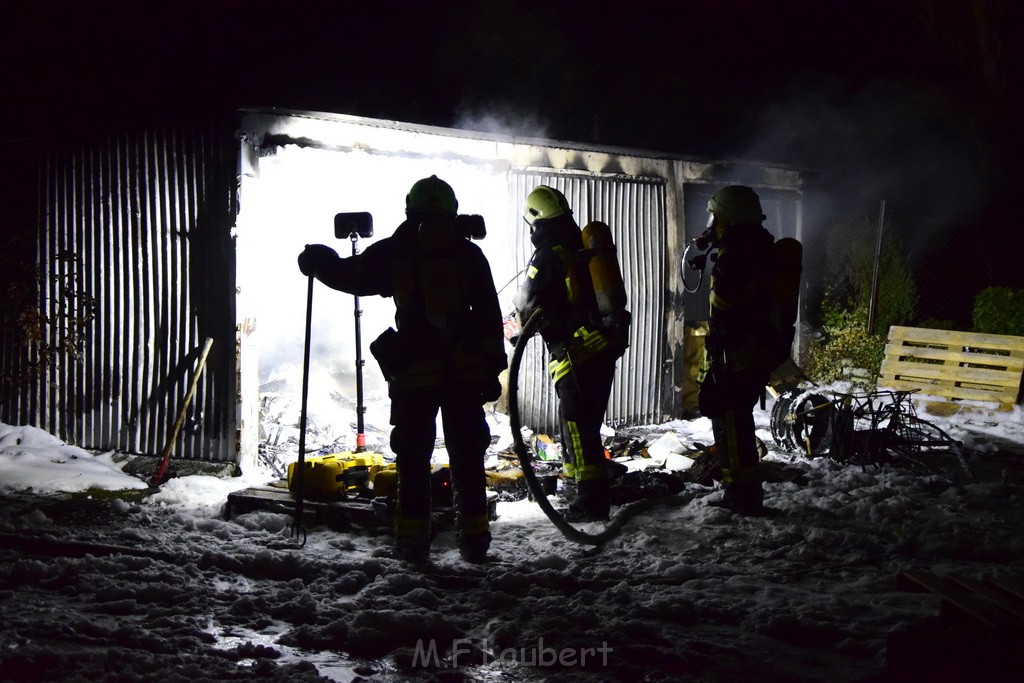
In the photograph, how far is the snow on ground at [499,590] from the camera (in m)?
3.12

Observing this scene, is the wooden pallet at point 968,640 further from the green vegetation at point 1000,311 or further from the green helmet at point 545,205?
the green vegetation at point 1000,311

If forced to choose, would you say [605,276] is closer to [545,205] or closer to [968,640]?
[545,205]

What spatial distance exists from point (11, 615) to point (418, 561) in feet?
6.77

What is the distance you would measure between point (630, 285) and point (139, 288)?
5.54 meters

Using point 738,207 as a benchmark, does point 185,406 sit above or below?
below

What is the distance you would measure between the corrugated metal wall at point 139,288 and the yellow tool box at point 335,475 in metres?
1.77

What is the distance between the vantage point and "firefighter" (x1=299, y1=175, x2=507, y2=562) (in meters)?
4.39

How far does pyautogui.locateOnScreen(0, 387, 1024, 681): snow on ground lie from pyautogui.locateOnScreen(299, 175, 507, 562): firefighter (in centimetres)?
43

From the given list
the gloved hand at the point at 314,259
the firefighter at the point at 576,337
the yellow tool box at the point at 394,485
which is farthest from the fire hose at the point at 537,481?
the gloved hand at the point at 314,259

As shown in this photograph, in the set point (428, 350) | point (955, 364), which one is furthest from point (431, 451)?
point (955, 364)

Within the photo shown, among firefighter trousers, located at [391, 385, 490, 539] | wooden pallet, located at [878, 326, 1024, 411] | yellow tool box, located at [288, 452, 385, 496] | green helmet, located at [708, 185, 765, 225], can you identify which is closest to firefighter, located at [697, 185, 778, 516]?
green helmet, located at [708, 185, 765, 225]

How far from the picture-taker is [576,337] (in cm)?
545

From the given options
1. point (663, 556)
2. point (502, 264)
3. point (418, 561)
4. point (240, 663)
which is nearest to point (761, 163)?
point (502, 264)

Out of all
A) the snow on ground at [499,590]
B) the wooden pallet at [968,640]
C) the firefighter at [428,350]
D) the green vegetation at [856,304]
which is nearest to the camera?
the wooden pallet at [968,640]
